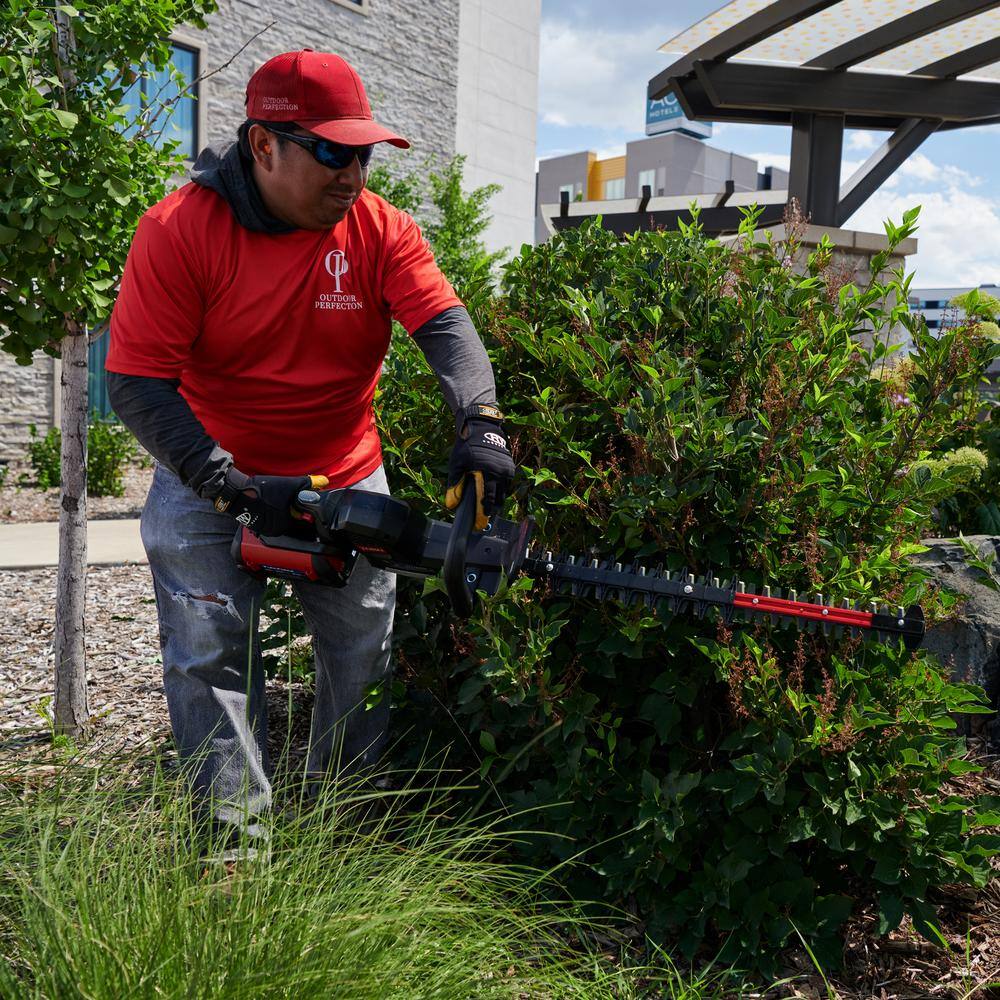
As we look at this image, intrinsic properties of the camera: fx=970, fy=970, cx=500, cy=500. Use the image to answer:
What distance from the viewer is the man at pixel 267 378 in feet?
8.10

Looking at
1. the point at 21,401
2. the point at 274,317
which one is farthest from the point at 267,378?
the point at 21,401

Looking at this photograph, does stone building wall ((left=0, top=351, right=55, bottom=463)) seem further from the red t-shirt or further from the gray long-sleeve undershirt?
the gray long-sleeve undershirt

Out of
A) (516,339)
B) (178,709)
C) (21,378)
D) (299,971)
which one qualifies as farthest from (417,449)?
(21,378)

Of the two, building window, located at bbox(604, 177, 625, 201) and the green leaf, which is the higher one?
→ building window, located at bbox(604, 177, 625, 201)

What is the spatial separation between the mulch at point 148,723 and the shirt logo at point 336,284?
3.47 feet

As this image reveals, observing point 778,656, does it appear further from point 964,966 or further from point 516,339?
point 516,339

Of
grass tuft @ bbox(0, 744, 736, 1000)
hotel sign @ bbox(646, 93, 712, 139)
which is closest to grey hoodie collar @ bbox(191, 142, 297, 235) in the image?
grass tuft @ bbox(0, 744, 736, 1000)

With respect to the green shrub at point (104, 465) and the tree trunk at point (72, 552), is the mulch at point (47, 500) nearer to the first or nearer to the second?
the green shrub at point (104, 465)

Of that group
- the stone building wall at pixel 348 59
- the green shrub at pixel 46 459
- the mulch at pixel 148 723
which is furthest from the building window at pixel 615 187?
the mulch at pixel 148 723

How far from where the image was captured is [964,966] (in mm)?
2443

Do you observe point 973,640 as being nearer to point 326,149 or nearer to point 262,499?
point 262,499

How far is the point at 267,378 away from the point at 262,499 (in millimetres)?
435

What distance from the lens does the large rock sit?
324cm

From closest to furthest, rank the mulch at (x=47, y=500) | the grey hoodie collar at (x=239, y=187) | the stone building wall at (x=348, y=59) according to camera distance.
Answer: the grey hoodie collar at (x=239, y=187), the mulch at (x=47, y=500), the stone building wall at (x=348, y=59)
